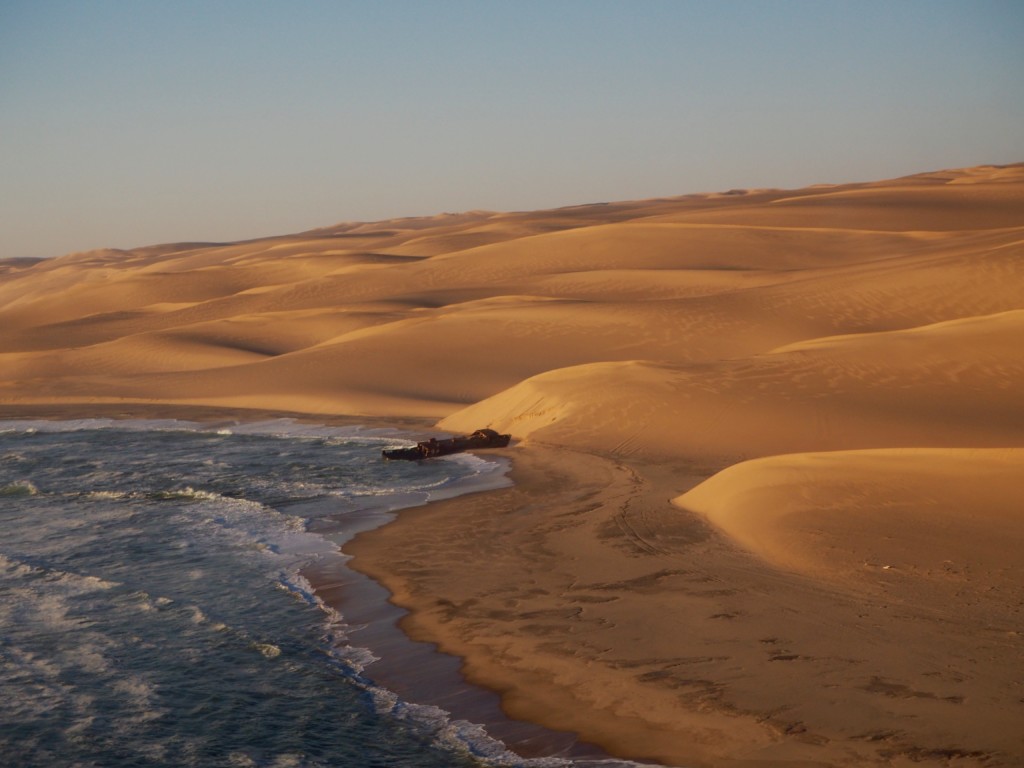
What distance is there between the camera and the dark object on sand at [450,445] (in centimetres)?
1841

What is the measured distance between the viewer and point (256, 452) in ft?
65.5

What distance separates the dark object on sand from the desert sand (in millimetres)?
550

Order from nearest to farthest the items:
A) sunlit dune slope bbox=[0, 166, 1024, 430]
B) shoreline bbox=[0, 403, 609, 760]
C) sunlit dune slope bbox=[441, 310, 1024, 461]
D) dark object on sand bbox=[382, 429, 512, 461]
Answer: shoreline bbox=[0, 403, 609, 760] → sunlit dune slope bbox=[441, 310, 1024, 461] → dark object on sand bbox=[382, 429, 512, 461] → sunlit dune slope bbox=[0, 166, 1024, 430]

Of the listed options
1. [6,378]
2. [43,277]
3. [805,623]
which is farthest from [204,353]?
[43,277]

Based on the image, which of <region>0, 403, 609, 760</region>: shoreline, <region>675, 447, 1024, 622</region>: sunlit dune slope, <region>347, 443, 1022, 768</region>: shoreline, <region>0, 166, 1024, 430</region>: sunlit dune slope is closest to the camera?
<region>347, 443, 1022, 768</region>: shoreline

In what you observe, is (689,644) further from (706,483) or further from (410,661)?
(706,483)

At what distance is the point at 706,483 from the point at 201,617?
20.8 feet

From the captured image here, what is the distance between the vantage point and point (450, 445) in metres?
19.0

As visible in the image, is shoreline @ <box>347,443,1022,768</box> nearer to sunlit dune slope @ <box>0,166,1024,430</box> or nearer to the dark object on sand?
the dark object on sand

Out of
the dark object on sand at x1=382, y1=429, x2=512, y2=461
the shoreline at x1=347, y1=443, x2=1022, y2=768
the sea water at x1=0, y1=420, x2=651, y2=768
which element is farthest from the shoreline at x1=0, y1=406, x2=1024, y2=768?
the dark object on sand at x1=382, y1=429, x2=512, y2=461

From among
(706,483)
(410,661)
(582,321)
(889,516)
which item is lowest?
(410,661)

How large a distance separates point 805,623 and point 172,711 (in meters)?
4.80

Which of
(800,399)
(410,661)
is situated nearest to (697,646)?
(410,661)

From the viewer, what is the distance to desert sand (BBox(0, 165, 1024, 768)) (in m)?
7.39
